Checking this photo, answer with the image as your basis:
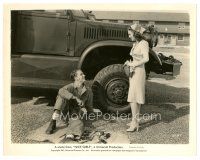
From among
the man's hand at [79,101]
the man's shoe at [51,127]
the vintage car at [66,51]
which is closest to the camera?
the man's hand at [79,101]

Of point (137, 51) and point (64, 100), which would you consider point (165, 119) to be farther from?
point (64, 100)

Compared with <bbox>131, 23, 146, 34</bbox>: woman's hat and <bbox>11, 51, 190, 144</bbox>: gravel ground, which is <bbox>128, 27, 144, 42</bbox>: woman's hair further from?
<bbox>11, 51, 190, 144</bbox>: gravel ground

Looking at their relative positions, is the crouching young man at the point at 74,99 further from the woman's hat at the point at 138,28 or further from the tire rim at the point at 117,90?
the woman's hat at the point at 138,28

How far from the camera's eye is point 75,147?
5.29m

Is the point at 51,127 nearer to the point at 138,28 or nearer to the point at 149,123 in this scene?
the point at 149,123

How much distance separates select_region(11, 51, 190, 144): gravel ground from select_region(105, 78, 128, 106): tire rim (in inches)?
10.3

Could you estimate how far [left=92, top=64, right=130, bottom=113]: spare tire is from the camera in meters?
5.50

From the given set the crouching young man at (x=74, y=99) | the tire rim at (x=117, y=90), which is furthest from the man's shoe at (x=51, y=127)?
the tire rim at (x=117, y=90)

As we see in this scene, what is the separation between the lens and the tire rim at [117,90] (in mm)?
5488

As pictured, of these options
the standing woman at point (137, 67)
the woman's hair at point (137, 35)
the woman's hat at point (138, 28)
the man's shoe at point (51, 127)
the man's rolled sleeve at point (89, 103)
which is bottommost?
the man's shoe at point (51, 127)

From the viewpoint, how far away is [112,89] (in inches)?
217

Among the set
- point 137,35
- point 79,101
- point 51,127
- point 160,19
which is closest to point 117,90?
point 79,101
